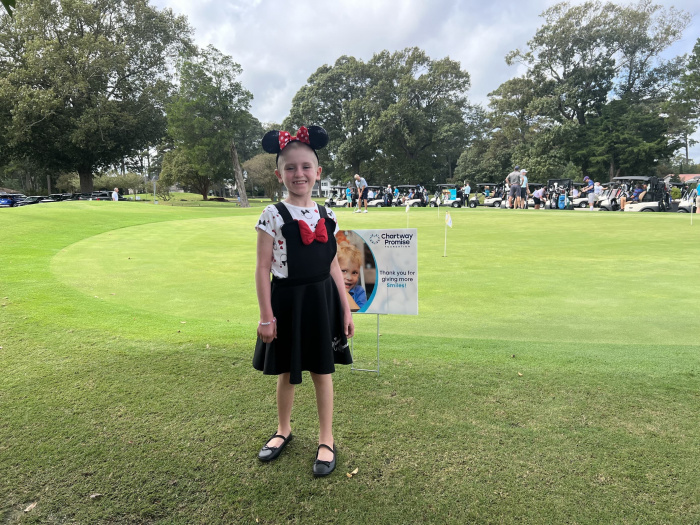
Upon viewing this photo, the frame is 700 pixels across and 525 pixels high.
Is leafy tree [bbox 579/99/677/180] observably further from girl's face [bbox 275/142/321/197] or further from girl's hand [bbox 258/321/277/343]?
girl's hand [bbox 258/321/277/343]

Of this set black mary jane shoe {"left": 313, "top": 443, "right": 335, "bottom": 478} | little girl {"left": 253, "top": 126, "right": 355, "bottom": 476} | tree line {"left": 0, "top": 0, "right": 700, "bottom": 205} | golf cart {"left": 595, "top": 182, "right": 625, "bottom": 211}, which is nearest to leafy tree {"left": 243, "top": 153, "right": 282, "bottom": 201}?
tree line {"left": 0, "top": 0, "right": 700, "bottom": 205}

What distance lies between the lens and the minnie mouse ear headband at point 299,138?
2516 millimetres

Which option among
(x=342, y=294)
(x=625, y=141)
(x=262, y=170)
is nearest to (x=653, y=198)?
(x=625, y=141)

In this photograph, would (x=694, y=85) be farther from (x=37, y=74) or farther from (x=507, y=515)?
(x=37, y=74)

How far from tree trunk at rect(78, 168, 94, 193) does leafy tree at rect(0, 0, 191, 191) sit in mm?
197

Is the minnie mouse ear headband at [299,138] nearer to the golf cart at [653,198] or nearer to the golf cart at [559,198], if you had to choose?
the golf cart at [653,198]

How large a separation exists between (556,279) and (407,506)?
649 centimetres

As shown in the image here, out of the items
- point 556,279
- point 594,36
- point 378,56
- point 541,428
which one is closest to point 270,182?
point 378,56

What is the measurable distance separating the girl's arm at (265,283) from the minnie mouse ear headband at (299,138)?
0.54 metres

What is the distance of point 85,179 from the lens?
43.8m

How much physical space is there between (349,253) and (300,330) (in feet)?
4.17

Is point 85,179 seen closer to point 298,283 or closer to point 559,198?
point 559,198

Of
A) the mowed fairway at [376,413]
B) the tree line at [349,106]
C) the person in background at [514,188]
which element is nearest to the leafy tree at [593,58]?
the tree line at [349,106]

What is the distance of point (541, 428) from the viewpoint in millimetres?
2773
